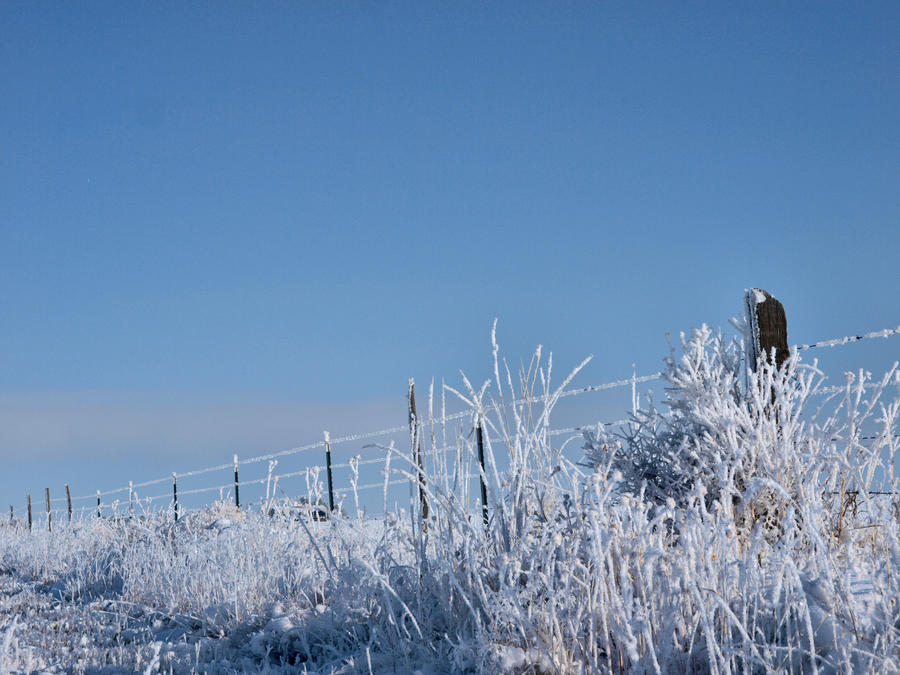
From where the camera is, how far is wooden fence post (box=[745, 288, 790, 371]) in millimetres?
5637

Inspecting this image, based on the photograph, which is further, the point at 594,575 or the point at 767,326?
the point at 767,326

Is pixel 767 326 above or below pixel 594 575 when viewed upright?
above

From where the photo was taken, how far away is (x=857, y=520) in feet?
14.0

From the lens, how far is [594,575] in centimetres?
249

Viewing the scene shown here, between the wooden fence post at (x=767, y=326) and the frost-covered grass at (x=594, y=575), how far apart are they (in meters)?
0.51

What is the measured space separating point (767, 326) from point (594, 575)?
3802 mm

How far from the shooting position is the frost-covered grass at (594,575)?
2367 mm

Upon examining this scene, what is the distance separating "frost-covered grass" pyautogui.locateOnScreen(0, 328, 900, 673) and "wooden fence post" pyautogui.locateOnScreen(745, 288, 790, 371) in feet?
1.67

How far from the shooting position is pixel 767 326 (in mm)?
5660

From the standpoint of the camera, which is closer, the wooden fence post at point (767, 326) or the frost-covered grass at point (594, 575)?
the frost-covered grass at point (594, 575)

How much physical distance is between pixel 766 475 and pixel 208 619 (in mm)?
3507

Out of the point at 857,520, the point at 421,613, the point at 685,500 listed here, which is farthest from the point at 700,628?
the point at 857,520

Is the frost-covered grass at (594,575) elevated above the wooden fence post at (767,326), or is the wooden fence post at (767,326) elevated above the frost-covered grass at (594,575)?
the wooden fence post at (767,326)

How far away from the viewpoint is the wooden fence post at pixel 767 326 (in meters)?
5.64
